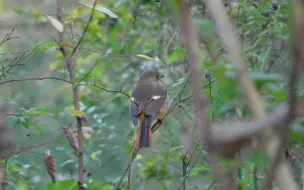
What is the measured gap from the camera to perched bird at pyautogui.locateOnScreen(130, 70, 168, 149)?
4.54 m

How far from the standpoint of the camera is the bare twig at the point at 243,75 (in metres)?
0.69

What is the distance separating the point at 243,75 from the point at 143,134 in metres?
3.42

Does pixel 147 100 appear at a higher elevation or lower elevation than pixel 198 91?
higher

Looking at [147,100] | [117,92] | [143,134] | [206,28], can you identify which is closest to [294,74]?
[206,28]

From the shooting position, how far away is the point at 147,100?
191 inches

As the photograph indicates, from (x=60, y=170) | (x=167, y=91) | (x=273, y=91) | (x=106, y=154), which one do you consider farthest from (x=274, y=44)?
(x=273, y=91)

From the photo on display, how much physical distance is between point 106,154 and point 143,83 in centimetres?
97

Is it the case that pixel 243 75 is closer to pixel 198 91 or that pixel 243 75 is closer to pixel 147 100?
pixel 198 91

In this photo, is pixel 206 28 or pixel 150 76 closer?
pixel 206 28

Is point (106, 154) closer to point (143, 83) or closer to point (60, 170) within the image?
point (60, 170)

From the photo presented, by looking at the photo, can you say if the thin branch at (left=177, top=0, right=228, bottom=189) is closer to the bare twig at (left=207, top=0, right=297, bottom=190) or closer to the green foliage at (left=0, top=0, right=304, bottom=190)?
the bare twig at (left=207, top=0, right=297, bottom=190)

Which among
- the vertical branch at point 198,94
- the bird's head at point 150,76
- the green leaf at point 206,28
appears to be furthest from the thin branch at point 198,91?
the bird's head at point 150,76

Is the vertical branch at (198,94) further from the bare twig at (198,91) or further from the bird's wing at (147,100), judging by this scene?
the bird's wing at (147,100)

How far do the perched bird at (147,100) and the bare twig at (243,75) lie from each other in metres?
3.46
